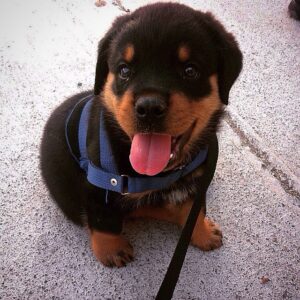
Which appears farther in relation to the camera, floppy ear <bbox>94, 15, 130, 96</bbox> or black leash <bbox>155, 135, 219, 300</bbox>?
floppy ear <bbox>94, 15, 130, 96</bbox>

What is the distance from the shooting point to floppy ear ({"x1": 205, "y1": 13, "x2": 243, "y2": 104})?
192 cm

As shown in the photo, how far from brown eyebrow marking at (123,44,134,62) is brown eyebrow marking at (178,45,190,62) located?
212mm

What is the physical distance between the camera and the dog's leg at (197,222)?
241 cm

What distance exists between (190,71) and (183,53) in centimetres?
9

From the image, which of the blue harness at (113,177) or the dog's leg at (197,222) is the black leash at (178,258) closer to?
the blue harness at (113,177)

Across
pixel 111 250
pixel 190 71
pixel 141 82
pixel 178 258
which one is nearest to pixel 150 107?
Result: pixel 141 82

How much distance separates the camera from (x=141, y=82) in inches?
69.6

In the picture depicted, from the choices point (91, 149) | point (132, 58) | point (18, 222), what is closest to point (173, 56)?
point (132, 58)

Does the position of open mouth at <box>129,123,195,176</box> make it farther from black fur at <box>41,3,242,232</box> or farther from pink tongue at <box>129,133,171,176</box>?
black fur at <box>41,3,242,232</box>

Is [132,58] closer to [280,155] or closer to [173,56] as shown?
[173,56]

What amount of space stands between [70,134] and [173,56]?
2.53 ft

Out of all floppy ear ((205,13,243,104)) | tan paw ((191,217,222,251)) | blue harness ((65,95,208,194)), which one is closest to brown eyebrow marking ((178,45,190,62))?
floppy ear ((205,13,243,104))

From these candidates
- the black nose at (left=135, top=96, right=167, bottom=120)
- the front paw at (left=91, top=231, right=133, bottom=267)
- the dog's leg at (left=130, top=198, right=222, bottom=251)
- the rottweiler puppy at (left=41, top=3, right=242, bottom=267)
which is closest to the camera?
the black nose at (left=135, top=96, right=167, bottom=120)

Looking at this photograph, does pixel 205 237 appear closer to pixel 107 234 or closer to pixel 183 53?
pixel 107 234
